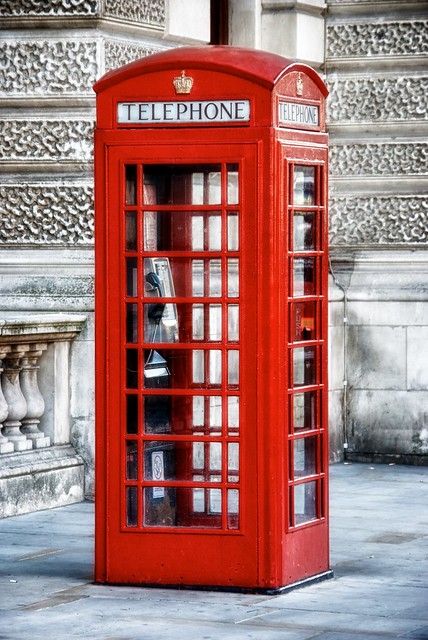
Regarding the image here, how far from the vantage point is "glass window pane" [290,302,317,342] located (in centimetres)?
819

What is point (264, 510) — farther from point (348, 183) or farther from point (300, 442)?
point (348, 183)

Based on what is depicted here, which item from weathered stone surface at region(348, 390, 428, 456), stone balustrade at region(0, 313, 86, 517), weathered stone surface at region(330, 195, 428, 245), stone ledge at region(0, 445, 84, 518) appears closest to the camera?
stone ledge at region(0, 445, 84, 518)

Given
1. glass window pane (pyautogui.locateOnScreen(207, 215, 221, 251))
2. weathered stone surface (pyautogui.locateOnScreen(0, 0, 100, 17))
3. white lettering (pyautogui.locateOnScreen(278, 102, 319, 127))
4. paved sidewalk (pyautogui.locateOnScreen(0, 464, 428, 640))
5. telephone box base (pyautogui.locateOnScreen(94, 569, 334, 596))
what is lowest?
paved sidewalk (pyautogui.locateOnScreen(0, 464, 428, 640))

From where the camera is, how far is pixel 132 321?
8.16 m

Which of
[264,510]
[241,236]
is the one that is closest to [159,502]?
[264,510]

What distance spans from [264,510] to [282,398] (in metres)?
0.51

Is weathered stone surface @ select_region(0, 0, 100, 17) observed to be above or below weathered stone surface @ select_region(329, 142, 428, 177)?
above

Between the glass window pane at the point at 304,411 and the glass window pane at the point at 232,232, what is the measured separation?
76 centimetres

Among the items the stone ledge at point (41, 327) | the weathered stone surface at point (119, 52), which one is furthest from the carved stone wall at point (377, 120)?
the stone ledge at point (41, 327)

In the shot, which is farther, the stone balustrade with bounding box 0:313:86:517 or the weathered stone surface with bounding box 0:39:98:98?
the weathered stone surface with bounding box 0:39:98:98

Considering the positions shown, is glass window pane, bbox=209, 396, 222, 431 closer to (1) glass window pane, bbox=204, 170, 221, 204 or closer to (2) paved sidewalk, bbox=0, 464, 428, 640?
(2) paved sidewalk, bbox=0, 464, 428, 640

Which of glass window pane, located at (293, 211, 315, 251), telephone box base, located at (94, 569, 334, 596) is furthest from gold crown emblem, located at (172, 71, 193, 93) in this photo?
telephone box base, located at (94, 569, 334, 596)


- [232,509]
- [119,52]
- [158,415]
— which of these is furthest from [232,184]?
[119,52]

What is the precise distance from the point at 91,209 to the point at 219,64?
352 cm
